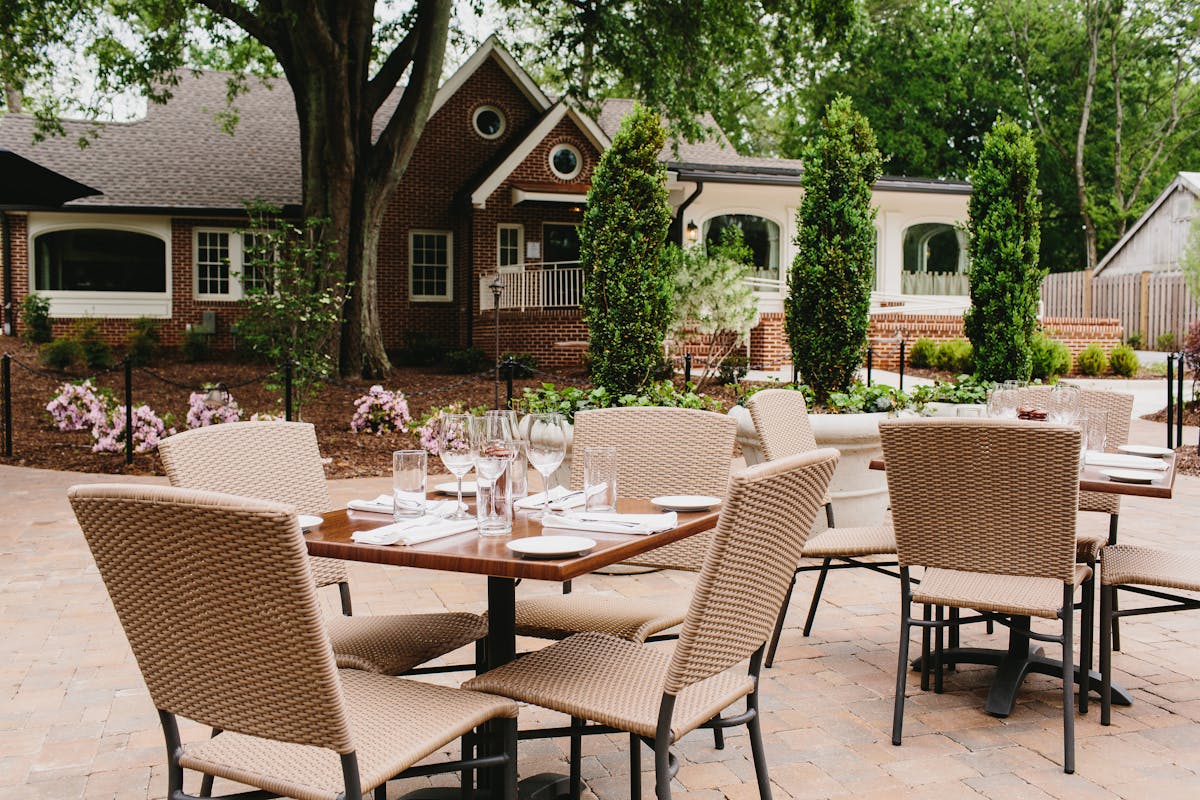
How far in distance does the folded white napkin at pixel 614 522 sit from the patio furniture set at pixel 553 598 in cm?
3

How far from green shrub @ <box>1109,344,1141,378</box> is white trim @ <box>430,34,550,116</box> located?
11.9m

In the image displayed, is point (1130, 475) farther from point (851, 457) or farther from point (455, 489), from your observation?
point (851, 457)

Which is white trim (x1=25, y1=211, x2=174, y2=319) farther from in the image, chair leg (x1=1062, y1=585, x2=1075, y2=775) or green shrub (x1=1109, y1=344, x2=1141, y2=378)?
chair leg (x1=1062, y1=585, x2=1075, y2=775)

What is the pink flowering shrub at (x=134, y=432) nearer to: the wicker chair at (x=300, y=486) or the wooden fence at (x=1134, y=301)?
the wicker chair at (x=300, y=486)

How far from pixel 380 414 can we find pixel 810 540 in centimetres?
754

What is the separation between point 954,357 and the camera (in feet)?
59.1

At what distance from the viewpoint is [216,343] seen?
20.1 m

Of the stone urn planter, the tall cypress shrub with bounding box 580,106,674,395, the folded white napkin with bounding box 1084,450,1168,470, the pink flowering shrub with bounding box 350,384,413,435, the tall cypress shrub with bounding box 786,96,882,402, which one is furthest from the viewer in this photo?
the pink flowering shrub with bounding box 350,384,413,435

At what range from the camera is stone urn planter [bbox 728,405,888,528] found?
6473mm

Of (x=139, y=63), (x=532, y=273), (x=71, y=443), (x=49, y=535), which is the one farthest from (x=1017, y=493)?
(x=532, y=273)

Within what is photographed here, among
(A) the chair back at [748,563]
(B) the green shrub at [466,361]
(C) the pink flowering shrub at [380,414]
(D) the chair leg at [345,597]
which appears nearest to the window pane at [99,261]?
(B) the green shrub at [466,361]

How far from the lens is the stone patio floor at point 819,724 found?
3.15 meters

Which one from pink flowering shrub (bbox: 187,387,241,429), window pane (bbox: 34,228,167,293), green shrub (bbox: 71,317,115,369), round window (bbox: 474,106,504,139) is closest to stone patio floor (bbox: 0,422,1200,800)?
pink flowering shrub (bbox: 187,387,241,429)

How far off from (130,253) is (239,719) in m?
20.8
